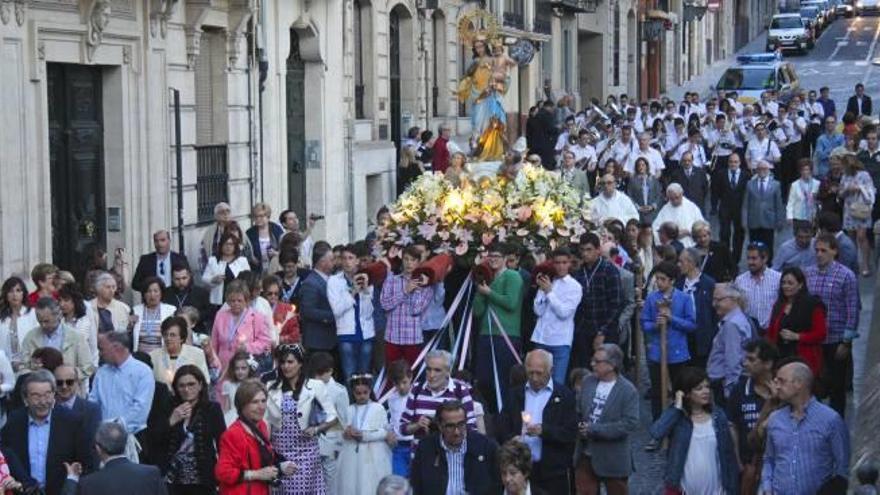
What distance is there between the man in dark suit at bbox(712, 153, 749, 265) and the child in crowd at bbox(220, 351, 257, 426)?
1092 cm

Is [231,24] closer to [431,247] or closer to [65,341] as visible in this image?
[431,247]

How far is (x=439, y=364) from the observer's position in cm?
1212

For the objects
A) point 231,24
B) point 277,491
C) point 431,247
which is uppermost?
point 231,24

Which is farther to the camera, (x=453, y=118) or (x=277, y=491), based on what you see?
(x=453, y=118)

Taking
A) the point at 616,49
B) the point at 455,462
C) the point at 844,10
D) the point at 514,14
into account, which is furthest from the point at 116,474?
the point at 844,10

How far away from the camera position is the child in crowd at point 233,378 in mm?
13141

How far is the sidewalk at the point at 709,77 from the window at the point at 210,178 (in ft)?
113

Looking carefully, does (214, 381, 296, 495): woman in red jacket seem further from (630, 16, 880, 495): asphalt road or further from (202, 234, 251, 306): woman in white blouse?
(202, 234, 251, 306): woman in white blouse

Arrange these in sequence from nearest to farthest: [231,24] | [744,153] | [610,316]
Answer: [610,316], [231,24], [744,153]

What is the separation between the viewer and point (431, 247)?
16141mm

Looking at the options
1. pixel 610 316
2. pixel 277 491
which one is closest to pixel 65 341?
pixel 277 491

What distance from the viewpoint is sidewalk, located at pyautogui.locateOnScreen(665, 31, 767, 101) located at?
6397cm

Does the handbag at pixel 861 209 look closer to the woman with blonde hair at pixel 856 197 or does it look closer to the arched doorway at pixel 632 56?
the woman with blonde hair at pixel 856 197

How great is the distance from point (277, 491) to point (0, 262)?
21.9ft
